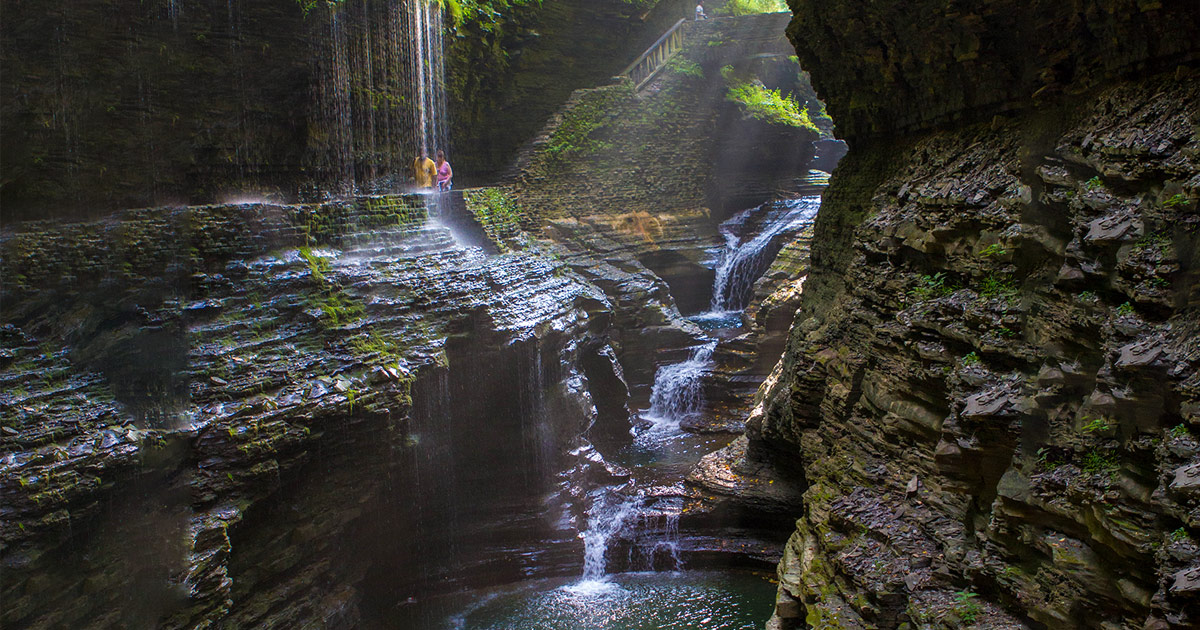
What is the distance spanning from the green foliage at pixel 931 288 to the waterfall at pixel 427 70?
43.2 ft

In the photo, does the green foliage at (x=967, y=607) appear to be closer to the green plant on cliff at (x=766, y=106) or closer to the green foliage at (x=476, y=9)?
the green foliage at (x=476, y=9)

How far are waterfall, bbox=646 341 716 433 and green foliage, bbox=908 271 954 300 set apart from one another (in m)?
8.71

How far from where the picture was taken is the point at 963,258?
6016 millimetres

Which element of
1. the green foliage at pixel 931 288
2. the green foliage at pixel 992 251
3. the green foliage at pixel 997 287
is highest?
the green foliage at pixel 992 251

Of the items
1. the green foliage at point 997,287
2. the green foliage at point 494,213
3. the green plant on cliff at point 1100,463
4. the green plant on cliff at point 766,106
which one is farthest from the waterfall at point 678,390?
the green plant on cliff at point 1100,463

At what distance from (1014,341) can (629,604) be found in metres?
6.53

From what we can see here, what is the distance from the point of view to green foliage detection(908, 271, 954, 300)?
6219 mm

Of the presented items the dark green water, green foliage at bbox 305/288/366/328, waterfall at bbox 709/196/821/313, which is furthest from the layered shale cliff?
waterfall at bbox 709/196/821/313

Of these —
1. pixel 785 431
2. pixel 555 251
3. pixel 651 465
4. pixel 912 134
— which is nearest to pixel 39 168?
pixel 555 251

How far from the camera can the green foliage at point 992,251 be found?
5484 millimetres

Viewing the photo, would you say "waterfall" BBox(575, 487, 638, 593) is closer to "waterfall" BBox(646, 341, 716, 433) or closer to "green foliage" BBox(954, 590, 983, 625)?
"waterfall" BBox(646, 341, 716, 433)

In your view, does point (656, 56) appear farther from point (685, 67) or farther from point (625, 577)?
point (625, 577)

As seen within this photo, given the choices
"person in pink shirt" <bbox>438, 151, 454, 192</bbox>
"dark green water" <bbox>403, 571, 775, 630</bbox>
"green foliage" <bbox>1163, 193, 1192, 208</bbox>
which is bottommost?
"dark green water" <bbox>403, 571, 775, 630</bbox>

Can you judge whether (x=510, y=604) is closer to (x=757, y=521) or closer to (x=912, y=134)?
(x=757, y=521)
